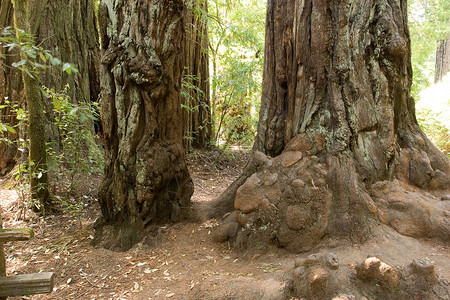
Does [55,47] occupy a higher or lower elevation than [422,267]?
higher

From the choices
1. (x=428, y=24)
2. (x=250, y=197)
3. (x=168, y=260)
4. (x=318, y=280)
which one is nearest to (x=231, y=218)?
(x=250, y=197)

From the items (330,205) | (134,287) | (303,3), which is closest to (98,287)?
(134,287)

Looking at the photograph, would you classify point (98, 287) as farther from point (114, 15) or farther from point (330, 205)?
point (114, 15)

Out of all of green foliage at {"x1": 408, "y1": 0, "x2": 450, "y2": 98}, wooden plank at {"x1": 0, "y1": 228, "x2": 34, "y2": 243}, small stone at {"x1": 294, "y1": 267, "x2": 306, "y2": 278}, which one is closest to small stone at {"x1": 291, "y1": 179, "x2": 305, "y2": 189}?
small stone at {"x1": 294, "y1": 267, "x2": 306, "y2": 278}

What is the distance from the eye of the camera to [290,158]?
3.14 m

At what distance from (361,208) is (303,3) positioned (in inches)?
80.7

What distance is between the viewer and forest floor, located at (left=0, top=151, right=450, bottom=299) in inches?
97.2

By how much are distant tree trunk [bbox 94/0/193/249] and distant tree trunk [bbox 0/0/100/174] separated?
7.11 ft

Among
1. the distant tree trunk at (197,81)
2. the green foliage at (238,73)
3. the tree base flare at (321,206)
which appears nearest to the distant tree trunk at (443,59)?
the green foliage at (238,73)

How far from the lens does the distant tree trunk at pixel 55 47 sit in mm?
5258

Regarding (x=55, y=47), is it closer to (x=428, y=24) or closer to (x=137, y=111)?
(x=137, y=111)

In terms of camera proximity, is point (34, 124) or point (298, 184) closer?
point (298, 184)

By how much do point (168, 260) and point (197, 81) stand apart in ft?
19.2

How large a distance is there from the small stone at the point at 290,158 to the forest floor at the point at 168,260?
0.78 m
